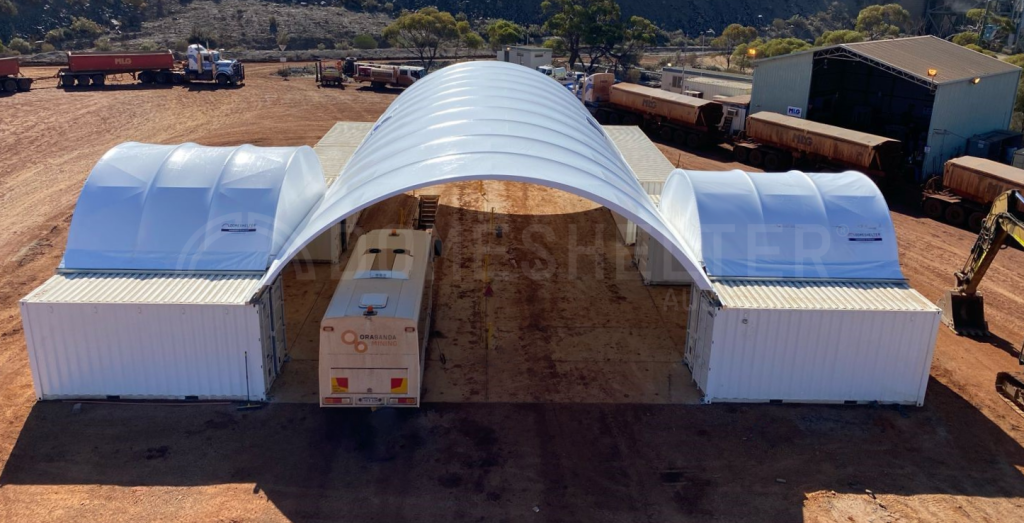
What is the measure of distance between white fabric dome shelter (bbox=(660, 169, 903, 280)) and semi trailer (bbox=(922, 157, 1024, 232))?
38.6 feet

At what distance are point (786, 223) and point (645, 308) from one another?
14.4 feet

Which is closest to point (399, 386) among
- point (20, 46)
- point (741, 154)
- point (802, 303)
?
point (802, 303)

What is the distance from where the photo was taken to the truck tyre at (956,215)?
2717 centimetres

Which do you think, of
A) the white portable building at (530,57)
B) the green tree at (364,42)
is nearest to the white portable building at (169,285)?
the white portable building at (530,57)

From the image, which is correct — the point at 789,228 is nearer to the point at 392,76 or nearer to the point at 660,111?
the point at 660,111

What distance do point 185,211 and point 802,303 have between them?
42.0ft

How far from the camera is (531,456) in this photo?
13.2m

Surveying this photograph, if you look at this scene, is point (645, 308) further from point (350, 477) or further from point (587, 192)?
point (350, 477)

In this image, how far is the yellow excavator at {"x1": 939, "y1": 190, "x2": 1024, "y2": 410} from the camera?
51.0ft

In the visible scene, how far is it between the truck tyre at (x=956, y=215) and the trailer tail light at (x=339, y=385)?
2370cm

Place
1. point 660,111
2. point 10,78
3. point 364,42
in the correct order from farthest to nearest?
point 364,42, point 10,78, point 660,111

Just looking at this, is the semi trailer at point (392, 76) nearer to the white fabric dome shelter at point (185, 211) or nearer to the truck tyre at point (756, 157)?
the truck tyre at point (756, 157)

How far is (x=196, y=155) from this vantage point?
17.5 metres

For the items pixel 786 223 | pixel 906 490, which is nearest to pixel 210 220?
pixel 786 223
